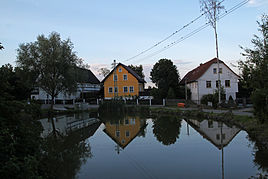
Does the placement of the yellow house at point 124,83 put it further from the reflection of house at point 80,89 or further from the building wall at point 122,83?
the reflection of house at point 80,89

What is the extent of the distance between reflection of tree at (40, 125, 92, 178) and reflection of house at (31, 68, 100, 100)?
754 inches

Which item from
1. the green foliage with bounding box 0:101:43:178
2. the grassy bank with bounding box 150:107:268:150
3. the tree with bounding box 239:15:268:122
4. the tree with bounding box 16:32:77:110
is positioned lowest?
the grassy bank with bounding box 150:107:268:150

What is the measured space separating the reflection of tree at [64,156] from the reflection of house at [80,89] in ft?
62.9

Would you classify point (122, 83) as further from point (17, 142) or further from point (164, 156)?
point (17, 142)

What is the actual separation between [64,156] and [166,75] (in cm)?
3835

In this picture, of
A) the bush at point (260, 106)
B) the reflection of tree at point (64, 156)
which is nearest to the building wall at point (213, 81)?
the bush at point (260, 106)

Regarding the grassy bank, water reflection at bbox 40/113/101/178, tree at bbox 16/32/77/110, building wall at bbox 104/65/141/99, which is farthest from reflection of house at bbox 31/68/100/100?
water reflection at bbox 40/113/101/178

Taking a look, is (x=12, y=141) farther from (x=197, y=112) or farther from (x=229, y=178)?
(x=197, y=112)

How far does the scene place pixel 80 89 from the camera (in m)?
53.2

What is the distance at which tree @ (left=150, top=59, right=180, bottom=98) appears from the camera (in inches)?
1733

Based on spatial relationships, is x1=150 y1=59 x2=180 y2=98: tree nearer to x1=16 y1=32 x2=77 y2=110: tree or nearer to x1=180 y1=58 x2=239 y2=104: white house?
x1=180 y1=58 x2=239 y2=104: white house

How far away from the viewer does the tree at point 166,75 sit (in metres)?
44.0

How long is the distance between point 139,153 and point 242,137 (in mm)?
5847

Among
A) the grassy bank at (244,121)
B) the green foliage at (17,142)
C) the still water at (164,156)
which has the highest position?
the green foliage at (17,142)
